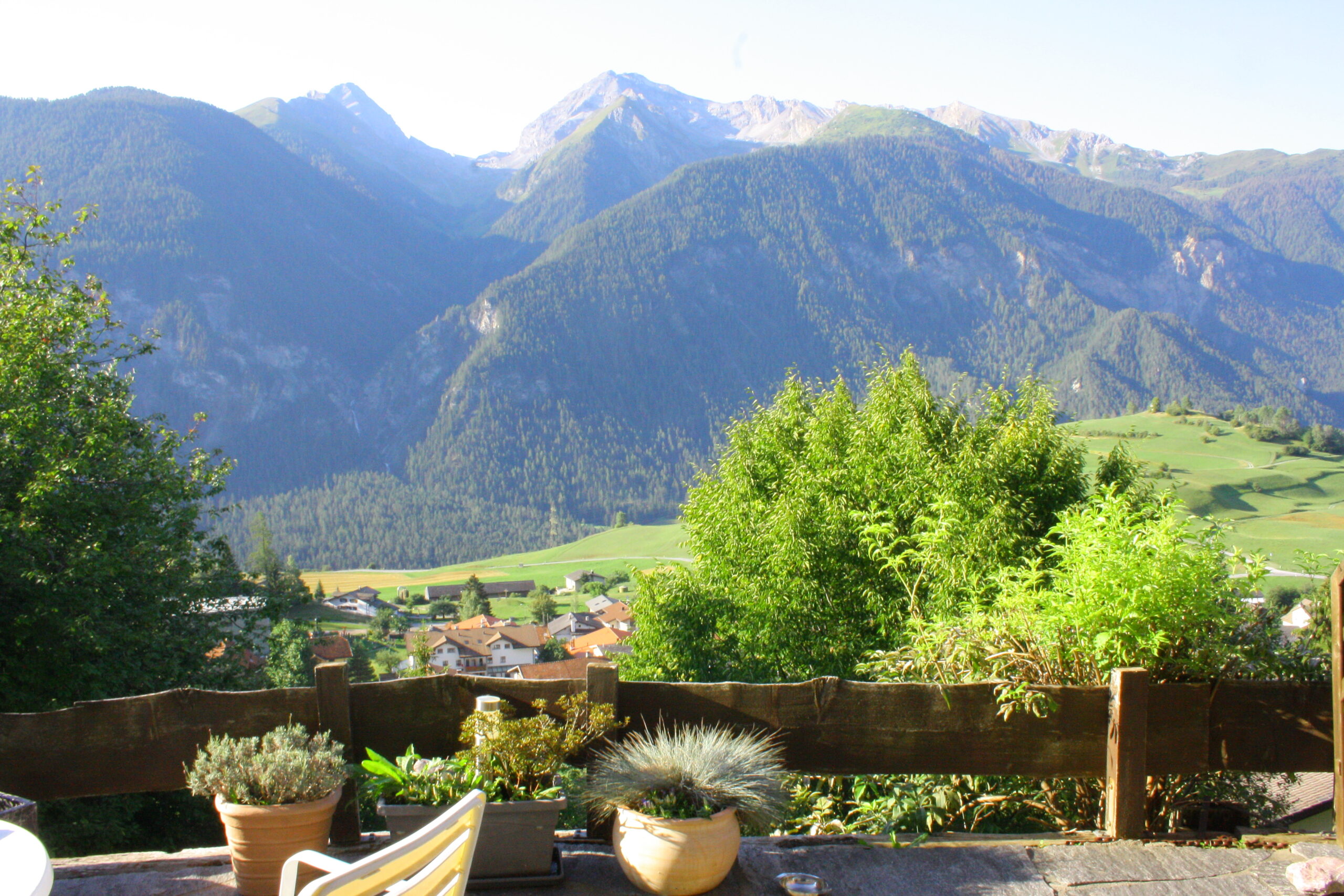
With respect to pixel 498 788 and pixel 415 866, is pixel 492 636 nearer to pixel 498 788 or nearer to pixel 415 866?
pixel 498 788

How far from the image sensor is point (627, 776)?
10.7 feet

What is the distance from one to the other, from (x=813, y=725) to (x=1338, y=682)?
2.18 metres

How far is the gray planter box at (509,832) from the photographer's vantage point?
10.5ft

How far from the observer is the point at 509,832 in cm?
325

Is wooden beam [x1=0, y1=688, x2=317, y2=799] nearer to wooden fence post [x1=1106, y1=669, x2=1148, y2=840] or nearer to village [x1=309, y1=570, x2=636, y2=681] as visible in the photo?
wooden fence post [x1=1106, y1=669, x2=1148, y2=840]

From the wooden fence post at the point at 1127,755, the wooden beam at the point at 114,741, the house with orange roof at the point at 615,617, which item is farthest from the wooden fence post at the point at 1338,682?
the house with orange roof at the point at 615,617

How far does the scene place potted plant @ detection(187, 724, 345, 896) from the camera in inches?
124

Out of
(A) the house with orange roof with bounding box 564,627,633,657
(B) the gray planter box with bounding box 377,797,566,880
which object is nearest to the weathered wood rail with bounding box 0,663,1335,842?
(B) the gray planter box with bounding box 377,797,566,880

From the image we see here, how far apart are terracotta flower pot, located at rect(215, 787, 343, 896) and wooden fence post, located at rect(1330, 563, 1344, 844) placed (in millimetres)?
4042

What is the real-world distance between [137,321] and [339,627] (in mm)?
148356

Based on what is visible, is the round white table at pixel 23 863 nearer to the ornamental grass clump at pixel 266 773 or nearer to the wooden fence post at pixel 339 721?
the ornamental grass clump at pixel 266 773

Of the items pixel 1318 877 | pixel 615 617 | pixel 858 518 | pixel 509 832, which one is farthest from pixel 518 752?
pixel 615 617

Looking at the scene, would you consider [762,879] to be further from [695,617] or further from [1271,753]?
[695,617]

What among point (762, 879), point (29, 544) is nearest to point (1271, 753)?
point (762, 879)
